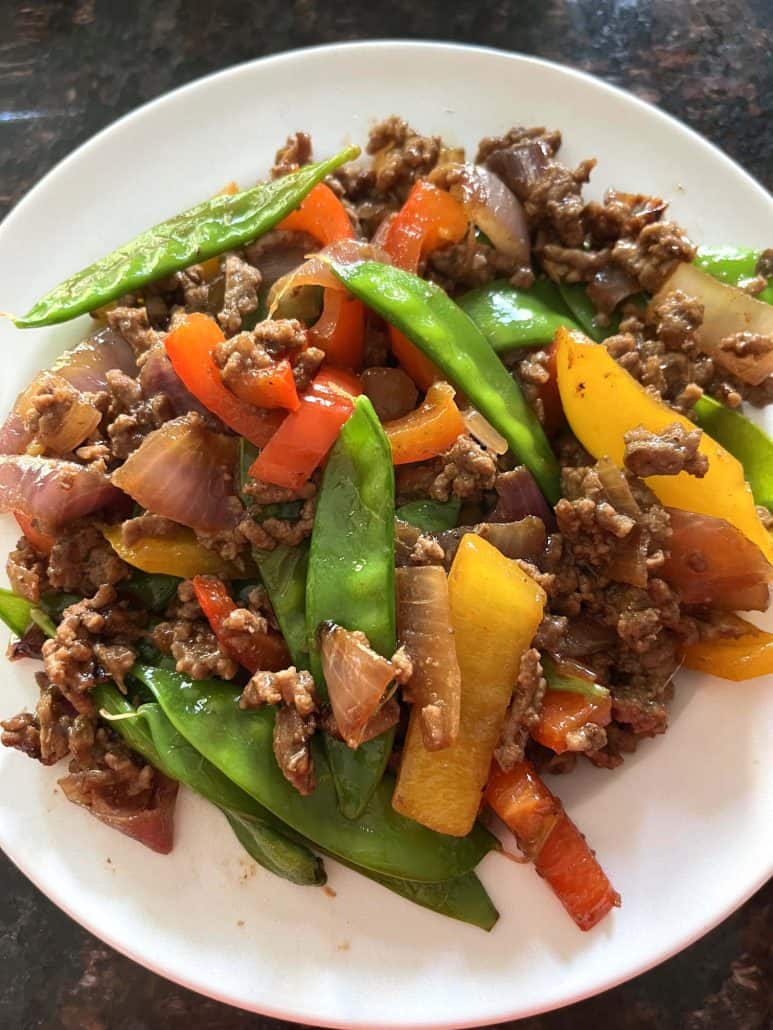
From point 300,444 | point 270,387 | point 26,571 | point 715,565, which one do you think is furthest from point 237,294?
point 715,565

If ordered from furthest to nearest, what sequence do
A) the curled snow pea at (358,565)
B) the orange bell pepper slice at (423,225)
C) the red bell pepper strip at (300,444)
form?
the orange bell pepper slice at (423,225)
the red bell pepper strip at (300,444)
the curled snow pea at (358,565)

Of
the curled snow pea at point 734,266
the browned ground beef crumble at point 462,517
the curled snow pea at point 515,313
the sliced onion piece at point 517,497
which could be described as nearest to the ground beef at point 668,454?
the browned ground beef crumble at point 462,517

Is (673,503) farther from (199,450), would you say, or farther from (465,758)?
(199,450)

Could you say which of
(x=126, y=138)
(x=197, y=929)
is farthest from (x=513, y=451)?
(x=126, y=138)

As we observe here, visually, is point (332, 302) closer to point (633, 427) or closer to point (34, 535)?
point (633, 427)

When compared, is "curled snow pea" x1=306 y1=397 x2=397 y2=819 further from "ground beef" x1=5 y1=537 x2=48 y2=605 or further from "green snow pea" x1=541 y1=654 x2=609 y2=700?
"ground beef" x1=5 y1=537 x2=48 y2=605

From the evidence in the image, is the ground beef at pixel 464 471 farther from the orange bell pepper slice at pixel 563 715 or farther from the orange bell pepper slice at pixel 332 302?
the orange bell pepper slice at pixel 563 715
